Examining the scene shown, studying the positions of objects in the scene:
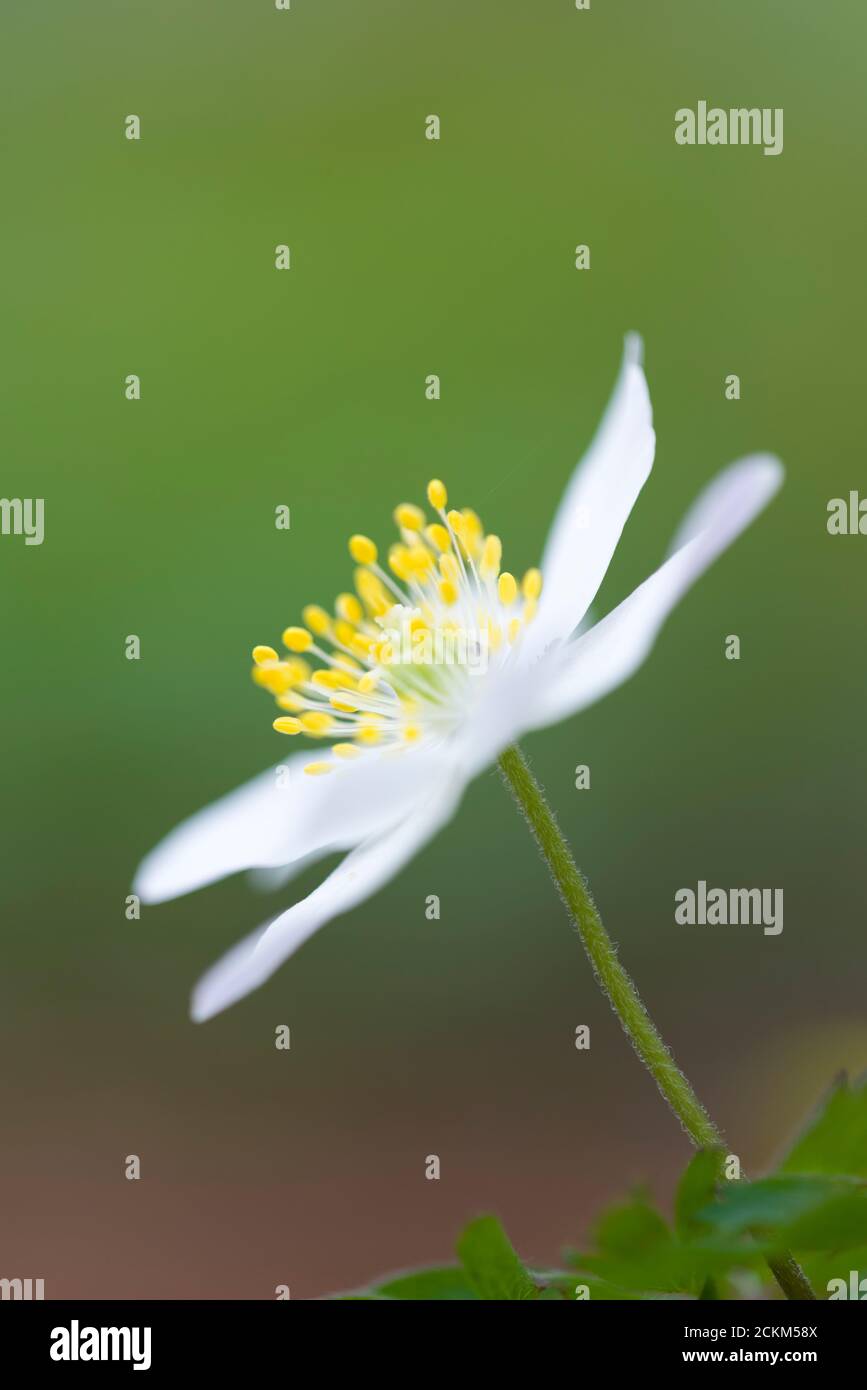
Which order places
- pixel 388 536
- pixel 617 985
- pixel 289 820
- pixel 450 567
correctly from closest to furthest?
pixel 617 985 → pixel 289 820 → pixel 450 567 → pixel 388 536

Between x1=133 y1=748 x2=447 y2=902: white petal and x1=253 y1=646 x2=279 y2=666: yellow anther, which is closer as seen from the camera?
x1=133 y1=748 x2=447 y2=902: white petal

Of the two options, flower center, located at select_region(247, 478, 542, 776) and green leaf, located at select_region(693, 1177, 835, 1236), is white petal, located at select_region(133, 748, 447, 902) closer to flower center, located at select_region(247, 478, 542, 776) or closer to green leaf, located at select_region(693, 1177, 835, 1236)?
flower center, located at select_region(247, 478, 542, 776)

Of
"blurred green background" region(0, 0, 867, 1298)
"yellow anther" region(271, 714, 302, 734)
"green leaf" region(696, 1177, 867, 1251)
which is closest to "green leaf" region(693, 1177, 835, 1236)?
"green leaf" region(696, 1177, 867, 1251)

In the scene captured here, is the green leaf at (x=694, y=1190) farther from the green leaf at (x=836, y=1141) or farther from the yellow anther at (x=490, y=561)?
the yellow anther at (x=490, y=561)

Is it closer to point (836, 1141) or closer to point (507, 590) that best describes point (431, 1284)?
point (836, 1141)

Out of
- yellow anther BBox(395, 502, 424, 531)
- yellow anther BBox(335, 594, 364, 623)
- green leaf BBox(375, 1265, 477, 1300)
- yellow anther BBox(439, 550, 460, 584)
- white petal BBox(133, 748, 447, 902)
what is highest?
yellow anther BBox(395, 502, 424, 531)

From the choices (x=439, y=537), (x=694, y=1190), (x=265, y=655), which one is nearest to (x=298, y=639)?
(x=265, y=655)

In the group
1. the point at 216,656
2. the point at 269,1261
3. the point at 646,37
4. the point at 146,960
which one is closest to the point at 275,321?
the point at 216,656
